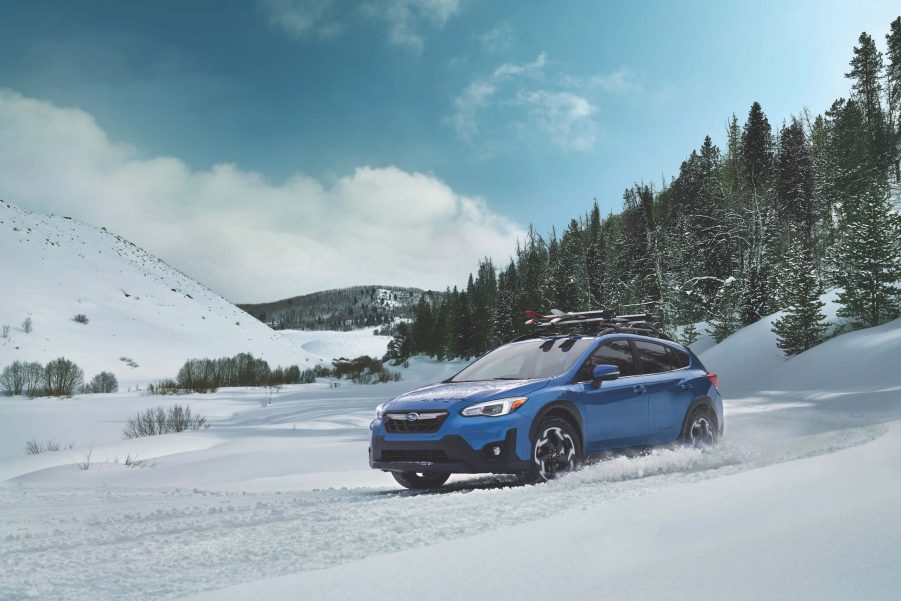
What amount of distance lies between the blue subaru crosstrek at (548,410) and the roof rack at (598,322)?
0.20ft

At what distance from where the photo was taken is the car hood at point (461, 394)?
6.29 meters

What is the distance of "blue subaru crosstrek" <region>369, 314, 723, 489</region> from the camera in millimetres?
6137

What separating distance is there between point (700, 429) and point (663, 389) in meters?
1.06

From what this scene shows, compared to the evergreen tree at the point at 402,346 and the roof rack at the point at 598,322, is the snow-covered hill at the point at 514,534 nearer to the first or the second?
the roof rack at the point at 598,322

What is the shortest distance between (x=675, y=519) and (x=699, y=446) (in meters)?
4.93

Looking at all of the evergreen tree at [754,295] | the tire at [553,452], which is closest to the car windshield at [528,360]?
the tire at [553,452]

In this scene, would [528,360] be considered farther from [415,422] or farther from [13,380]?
[13,380]

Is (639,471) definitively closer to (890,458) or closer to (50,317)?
(890,458)

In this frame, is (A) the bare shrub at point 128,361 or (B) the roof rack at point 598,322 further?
(A) the bare shrub at point 128,361

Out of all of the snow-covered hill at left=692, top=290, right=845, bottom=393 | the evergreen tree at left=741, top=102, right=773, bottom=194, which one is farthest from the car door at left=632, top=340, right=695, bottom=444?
the evergreen tree at left=741, top=102, right=773, bottom=194

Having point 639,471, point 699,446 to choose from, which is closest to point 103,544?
point 639,471

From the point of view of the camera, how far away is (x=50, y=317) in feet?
187

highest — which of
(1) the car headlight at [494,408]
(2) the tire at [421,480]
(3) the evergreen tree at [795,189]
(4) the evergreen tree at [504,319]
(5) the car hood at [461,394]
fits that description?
(3) the evergreen tree at [795,189]

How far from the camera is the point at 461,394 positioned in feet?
21.2
